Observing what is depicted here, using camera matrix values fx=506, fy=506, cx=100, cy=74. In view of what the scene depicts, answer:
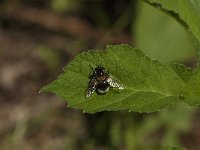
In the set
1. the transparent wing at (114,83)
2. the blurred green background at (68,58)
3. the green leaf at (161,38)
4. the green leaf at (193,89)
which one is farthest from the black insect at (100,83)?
the green leaf at (161,38)

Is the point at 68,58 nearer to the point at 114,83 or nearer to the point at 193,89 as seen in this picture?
the point at 114,83

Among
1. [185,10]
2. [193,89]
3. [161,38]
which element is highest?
[161,38]

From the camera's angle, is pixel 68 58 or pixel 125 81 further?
pixel 68 58

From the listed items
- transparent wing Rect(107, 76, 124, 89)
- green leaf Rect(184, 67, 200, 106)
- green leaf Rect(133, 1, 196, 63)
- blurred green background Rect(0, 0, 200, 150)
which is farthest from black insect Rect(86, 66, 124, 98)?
green leaf Rect(133, 1, 196, 63)

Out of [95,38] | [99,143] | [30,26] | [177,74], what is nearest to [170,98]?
[177,74]

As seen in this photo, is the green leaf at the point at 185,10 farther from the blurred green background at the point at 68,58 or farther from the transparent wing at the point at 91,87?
the blurred green background at the point at 68,58

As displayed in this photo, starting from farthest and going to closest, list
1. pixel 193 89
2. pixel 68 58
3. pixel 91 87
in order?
1. pixel 68 58
2. pixel 91 87
3. pixel 193 89

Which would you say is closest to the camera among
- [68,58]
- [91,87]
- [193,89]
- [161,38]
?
[193,89]

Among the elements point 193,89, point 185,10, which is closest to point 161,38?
point 185,10
